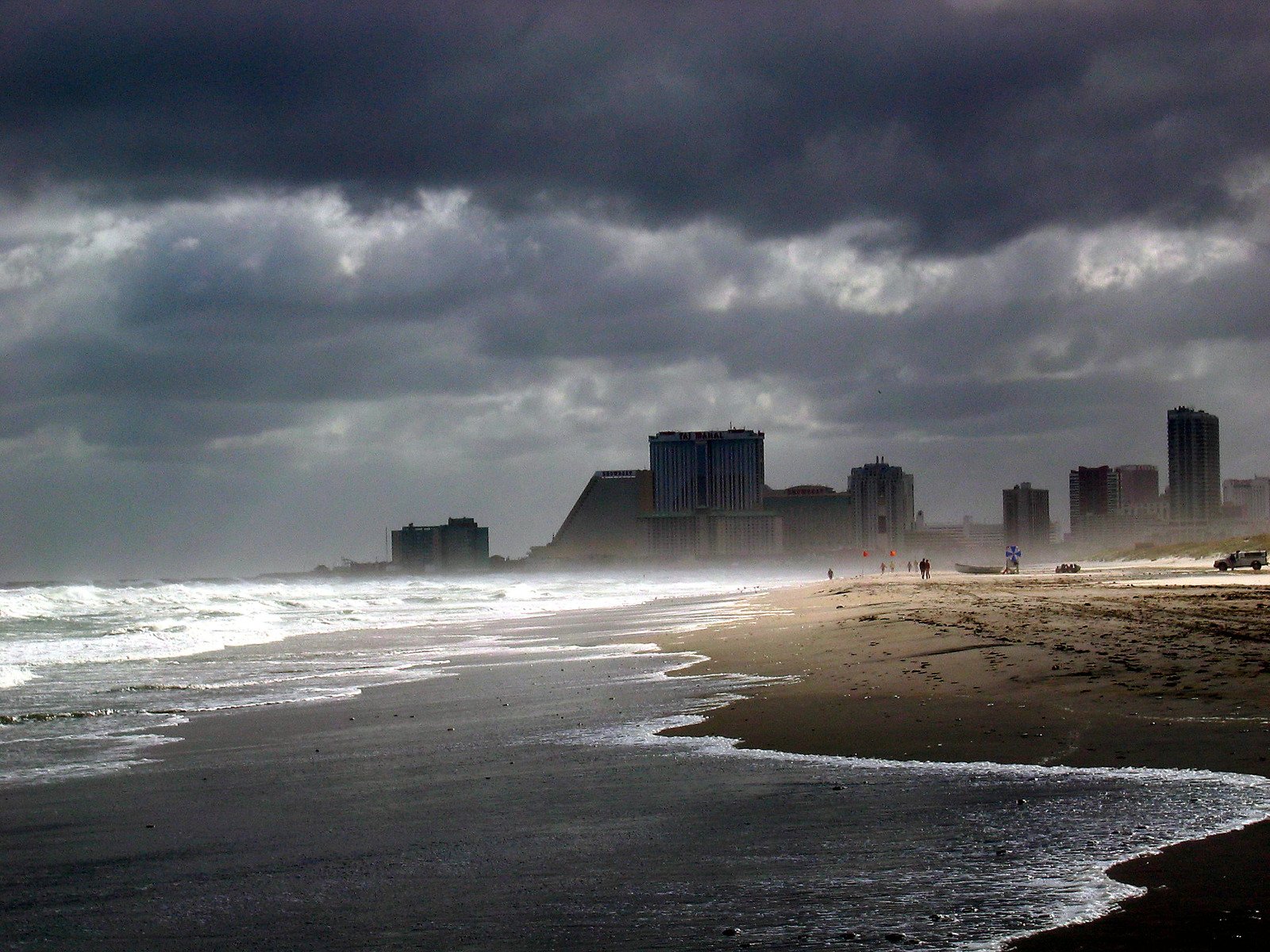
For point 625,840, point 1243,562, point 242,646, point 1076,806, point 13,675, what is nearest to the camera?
point 625,840

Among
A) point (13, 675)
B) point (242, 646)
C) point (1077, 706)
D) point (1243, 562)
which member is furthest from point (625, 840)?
point (1243, 562)

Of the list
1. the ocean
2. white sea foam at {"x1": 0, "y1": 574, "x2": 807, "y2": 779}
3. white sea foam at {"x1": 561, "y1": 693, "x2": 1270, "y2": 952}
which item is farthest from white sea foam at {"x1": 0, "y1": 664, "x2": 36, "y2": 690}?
white sea foam at {"x1": 561, "y1": 693, "x2": 1270, "y2": 952}

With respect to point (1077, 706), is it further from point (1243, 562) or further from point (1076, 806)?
point (1243, 562)

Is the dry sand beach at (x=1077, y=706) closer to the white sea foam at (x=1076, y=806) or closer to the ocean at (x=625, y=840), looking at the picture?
the white sea foam at (x=1076, y=806)

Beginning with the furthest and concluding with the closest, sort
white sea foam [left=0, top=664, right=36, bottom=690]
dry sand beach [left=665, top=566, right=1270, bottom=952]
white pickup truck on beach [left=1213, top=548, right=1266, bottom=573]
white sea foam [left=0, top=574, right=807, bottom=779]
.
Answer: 1. white pickup truck on beach [left=1213, top=548, right=1266, bottom=573]
2. white sea foam [left=0, top=664, right=36, bottom=690]
3. white sea foam [left=0, top=574, right=807, bottom=779]
4. dry sand beach [left=665, top=566, right=1270, bottom=952]

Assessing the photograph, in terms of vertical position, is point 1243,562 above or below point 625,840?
below

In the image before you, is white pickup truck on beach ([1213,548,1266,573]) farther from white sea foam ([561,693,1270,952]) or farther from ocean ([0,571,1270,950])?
white sea foam ([561,693,1270,952])

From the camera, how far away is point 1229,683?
12.3 metres

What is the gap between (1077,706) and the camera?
1197 centimetres

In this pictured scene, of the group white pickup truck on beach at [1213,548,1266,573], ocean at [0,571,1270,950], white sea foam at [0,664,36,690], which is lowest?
white pickup truck on beach at [1213,548,1266,573]

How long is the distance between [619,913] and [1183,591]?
31.4 m

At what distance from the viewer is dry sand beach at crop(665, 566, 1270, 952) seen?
562cm

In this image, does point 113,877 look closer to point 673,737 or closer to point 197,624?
point 673,737

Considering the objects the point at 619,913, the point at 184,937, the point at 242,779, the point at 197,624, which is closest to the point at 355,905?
the point at 184,937
